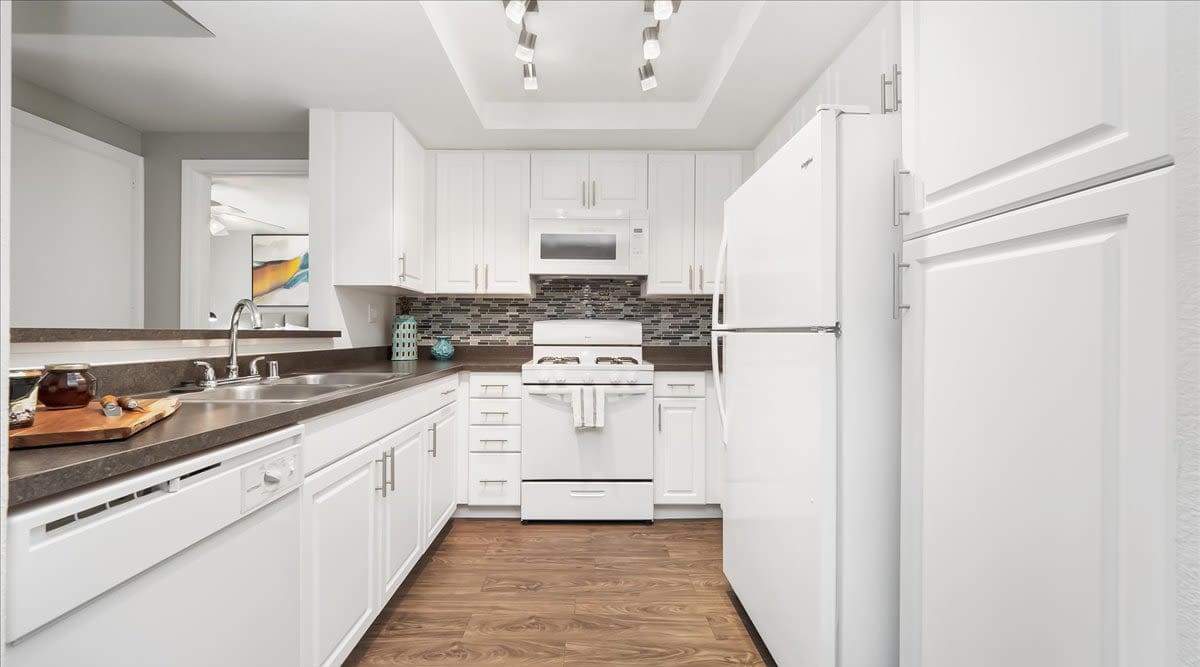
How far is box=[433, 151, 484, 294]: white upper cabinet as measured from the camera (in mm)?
3197

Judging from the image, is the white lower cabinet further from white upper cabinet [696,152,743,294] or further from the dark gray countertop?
white upper cabinet [696,152,743,294]

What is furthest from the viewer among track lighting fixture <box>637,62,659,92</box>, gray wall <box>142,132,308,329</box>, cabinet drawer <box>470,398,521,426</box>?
cabinet drawer <box>470,398,521,426</box>

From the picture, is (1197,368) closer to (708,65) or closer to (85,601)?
(85,601)

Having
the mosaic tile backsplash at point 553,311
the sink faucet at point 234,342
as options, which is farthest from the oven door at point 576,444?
the sink faucet at point 234,342

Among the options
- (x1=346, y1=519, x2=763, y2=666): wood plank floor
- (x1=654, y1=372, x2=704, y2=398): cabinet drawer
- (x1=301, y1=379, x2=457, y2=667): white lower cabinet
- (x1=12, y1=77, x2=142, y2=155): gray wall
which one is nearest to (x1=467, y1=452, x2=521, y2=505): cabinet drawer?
(x1=346, y1=519, x2=763, y2=666): wood plank floor

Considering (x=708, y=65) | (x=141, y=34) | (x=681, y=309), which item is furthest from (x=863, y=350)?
(x=141, y=34)

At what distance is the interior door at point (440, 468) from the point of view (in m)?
2.33

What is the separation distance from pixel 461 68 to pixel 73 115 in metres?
1.95

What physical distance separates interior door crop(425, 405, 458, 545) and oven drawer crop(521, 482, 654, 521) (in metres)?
0.43

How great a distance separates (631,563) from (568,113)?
97.3 inches

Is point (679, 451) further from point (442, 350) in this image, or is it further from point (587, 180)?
point (587, 180)

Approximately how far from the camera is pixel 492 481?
288 centimetres

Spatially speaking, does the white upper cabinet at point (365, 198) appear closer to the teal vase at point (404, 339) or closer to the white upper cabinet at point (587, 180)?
the teal vase at point (404, 339)

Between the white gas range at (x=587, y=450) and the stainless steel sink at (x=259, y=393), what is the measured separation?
1170 millimetres
